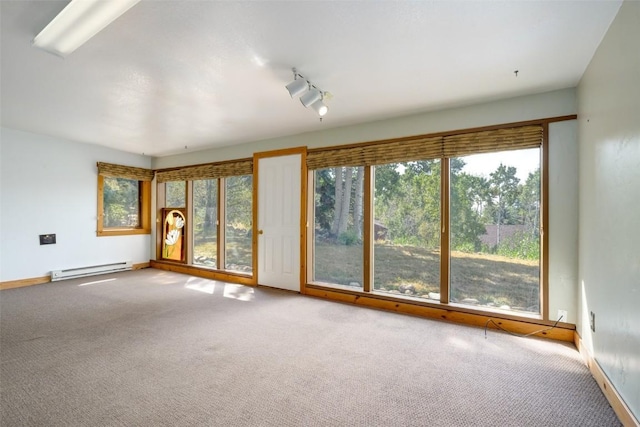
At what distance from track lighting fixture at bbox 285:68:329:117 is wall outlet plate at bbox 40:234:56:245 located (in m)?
5.00

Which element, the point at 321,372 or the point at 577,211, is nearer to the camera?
the point at 321,372

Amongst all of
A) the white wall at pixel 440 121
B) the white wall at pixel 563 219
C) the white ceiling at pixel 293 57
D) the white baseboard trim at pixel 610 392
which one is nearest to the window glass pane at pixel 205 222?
the white wall at pixel 440 121

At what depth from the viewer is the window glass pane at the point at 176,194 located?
6.00 m

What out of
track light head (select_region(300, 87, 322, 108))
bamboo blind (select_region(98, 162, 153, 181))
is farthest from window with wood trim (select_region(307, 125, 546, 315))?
bamboo blind (select_region(98, 162, 153, 181))

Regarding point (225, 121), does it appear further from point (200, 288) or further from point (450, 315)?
point (450, 315)

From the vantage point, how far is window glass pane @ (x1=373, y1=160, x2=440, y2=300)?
3486 millimetres

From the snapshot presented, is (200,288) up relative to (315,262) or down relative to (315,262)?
down

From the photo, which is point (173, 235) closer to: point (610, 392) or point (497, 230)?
point (497, 230)

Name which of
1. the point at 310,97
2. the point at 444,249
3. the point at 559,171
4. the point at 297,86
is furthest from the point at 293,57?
the point at 559,171

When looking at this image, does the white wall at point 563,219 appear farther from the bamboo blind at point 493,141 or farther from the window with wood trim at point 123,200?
the window with wood trim at point 123,200

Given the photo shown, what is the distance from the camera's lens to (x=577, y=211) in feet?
8.93

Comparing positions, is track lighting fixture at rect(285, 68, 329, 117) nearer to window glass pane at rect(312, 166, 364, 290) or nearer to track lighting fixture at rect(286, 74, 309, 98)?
track lighting fixture at rect(286, 74, 309, 98)

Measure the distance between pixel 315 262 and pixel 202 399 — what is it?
8.81ft

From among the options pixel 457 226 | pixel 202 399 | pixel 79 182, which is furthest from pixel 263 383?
pixel 79 182
